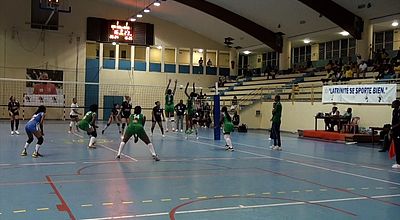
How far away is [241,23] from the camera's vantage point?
34125mm

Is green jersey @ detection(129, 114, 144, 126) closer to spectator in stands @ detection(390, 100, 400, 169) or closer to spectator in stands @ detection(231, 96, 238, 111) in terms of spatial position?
spectator in stands @ detection(390, 100, 400, 169)

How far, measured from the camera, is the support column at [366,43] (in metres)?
Answer: 27.8

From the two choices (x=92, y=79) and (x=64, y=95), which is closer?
(x=64, y=95)

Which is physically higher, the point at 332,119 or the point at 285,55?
the point at 285,55

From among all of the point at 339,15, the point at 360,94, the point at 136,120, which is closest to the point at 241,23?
the point at 339,15

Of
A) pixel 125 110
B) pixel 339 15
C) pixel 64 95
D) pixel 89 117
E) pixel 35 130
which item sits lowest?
pixel 35 130

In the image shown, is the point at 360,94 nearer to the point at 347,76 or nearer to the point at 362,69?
the point at 347,76

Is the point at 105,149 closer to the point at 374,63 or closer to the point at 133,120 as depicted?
the point at 133,120

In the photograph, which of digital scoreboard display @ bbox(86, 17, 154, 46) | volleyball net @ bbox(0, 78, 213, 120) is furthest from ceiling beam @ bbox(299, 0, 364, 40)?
digital scoreboard display @ bbox(86, 17, 154, 46)

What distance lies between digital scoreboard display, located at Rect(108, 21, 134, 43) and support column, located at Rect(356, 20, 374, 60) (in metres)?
15.9

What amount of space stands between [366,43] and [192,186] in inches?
926

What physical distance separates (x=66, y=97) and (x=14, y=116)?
51.4 ft

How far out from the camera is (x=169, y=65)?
39375 millimetres

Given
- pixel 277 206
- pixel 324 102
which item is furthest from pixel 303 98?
pixel 277 206
